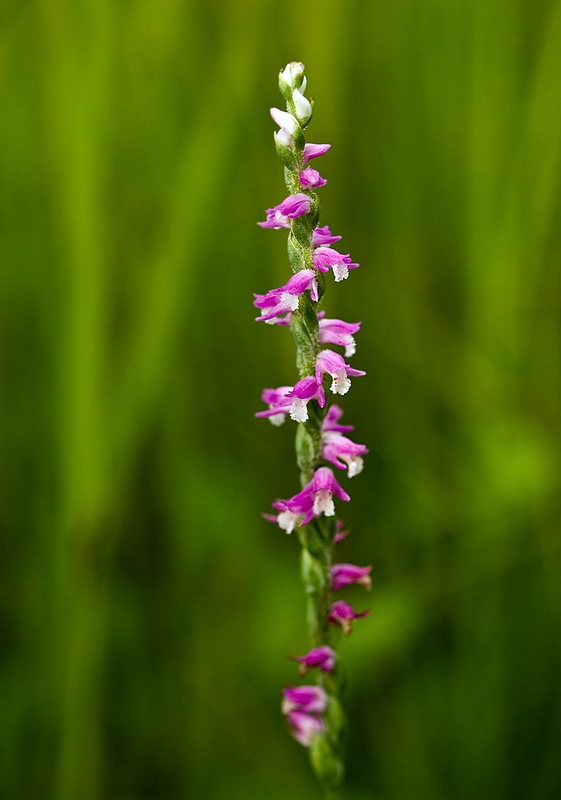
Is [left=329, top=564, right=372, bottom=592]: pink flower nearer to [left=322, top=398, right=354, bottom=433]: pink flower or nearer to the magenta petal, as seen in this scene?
[left=322, top=398, right=354, bottom=433]: pink flower

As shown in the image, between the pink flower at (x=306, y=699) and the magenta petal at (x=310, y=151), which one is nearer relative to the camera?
the magenta petal at (x=310, y=151)

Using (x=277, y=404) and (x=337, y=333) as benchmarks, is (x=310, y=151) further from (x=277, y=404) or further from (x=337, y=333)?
(x=277, y=404)

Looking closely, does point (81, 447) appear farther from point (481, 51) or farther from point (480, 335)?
point (481, 51)

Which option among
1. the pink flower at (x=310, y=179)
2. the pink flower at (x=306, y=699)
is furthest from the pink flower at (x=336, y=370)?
the pink flower at (x=306, y=699)

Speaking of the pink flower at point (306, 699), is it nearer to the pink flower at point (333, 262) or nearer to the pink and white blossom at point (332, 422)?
the pink and white blossom at point (332, 422)

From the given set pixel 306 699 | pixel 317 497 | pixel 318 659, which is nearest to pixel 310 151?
pixel 317 497

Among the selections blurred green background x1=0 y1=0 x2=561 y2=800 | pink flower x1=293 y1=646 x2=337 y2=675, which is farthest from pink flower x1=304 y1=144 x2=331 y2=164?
blurred green background x1=0 y1=0 x2=561 y2=800
